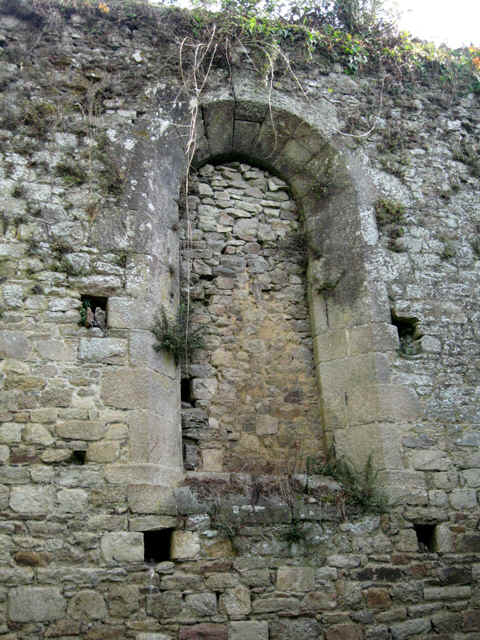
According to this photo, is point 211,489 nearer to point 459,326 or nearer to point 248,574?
point 248,574

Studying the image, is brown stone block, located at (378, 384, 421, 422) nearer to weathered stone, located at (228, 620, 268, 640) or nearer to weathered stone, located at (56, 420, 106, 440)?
weathered stone, located at (228, 620, 268, 640)

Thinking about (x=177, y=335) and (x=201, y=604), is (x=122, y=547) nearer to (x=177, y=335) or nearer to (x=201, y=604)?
(x=201, y=604)

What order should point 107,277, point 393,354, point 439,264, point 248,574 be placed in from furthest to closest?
point 439,264, point 393,354, point 107,277, point 248,574

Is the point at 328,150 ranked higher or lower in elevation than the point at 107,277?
higher

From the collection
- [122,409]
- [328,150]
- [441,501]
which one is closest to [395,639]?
[441,501]

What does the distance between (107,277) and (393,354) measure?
2.60 metres

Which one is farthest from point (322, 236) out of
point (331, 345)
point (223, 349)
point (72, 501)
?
point (72, 501)

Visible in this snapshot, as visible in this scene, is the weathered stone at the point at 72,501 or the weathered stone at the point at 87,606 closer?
the weathered stone at the point at 87,606

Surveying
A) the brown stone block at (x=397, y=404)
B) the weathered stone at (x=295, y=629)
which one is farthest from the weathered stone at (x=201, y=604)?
the brown stone block at (x=397, y=404)

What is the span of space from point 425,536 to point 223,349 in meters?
2.37

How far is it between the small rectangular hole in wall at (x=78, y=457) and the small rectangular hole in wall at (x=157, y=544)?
718 millimetres

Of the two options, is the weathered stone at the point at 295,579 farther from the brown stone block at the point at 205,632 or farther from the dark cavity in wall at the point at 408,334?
the dark cavity in wall at the point at 408,334

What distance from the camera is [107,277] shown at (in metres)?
4.93

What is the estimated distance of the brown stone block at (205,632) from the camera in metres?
4.31
